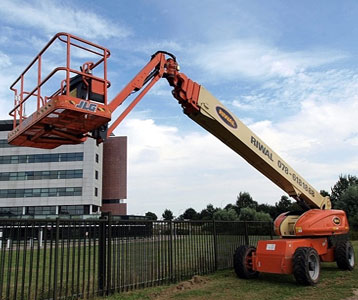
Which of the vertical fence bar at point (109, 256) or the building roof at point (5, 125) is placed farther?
the building roof at point (5, 125)

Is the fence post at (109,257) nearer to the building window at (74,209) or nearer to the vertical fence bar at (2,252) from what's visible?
the vertical fence bar at (2,252)

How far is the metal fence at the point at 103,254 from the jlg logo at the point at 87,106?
2.84m

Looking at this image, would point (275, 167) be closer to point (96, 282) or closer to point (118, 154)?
point (96, 282)

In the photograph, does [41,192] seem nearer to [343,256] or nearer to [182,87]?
[343,256]

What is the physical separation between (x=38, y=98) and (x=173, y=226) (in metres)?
5.71

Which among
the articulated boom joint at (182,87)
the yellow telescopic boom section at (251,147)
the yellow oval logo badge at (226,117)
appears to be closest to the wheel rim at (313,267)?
the yellow telescopic boom section at (251,147)

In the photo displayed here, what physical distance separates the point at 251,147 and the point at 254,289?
12.7 feet

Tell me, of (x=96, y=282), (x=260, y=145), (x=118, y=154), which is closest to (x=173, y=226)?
(x=96, y=282)

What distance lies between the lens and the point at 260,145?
10.9 meters

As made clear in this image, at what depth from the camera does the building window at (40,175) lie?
64375 millimetres

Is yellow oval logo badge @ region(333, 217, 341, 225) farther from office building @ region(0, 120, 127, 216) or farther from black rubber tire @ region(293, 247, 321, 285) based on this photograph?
office building @ region(0, 120, 127, 216)

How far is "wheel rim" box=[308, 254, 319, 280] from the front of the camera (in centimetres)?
994

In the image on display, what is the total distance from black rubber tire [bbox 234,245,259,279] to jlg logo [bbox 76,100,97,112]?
22.3 ft

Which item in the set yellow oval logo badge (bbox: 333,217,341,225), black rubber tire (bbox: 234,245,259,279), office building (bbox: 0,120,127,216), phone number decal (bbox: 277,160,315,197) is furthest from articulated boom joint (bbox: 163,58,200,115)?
office building (bbox: 0,120,127,216)
